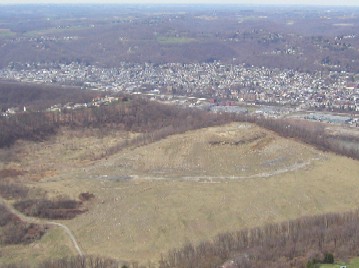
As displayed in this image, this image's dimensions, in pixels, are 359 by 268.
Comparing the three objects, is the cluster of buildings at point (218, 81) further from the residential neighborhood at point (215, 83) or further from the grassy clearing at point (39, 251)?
the grassy clearing at point (39, 251)

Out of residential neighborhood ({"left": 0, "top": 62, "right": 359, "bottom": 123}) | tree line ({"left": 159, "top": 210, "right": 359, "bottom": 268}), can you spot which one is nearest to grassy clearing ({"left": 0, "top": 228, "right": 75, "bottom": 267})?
tree line ({"left": 159, "top": 210, "right": 359, "bottom": 268})

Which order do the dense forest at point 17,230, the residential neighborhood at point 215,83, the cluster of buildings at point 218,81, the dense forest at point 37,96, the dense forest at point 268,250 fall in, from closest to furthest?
1. the dense forest at point 268,250
2. the dense forest at point 17,230
3. the dense forest at point 37,96
4. the residential neighborhood at point 215,83
5. the cluster of buildings at point 218,81

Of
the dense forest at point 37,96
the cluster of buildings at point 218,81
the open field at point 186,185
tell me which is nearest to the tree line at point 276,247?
the open field at point 186,185

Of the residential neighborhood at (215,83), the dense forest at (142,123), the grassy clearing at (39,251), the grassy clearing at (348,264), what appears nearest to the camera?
the grassy clearing at (348,264)

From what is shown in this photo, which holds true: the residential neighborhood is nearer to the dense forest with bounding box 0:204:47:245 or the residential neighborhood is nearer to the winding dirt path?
the winding dirt path

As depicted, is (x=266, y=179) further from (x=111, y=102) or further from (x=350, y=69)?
(x=350, y=69)

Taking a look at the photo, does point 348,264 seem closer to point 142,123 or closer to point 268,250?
point 268,250

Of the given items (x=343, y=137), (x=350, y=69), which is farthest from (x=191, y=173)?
(x=350, y=69)
